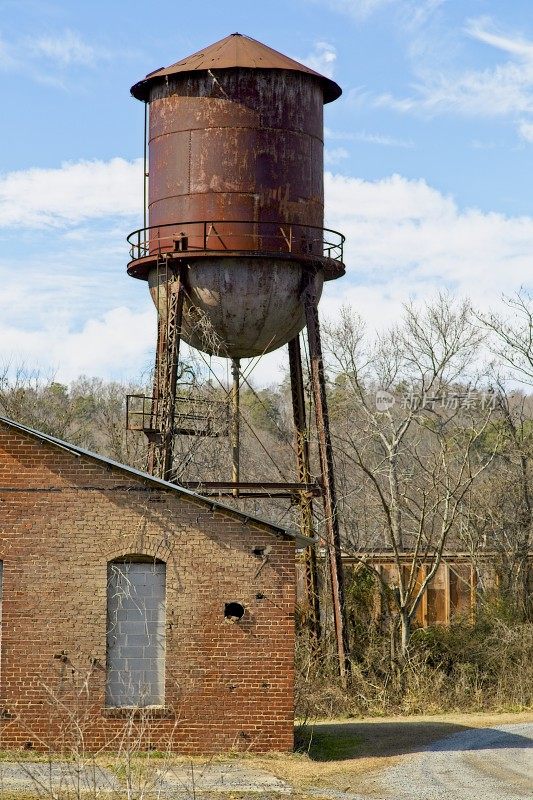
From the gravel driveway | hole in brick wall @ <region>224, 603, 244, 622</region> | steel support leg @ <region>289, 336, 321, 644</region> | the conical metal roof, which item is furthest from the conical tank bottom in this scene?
the gravel driveway

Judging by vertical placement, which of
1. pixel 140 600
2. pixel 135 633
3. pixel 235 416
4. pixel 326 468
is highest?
pixel 235 416

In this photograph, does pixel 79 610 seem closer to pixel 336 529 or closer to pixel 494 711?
pixel 336 529

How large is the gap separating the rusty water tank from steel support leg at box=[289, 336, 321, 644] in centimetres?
130

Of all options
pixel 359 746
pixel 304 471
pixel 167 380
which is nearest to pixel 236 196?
pixel 167 380

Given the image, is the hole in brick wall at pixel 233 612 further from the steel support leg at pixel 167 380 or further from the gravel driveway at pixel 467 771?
the steel support leg at pixel 167 380

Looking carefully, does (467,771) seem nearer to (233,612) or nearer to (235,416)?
(233,612)

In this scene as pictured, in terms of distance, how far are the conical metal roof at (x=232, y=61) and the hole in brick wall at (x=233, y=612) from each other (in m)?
9.63

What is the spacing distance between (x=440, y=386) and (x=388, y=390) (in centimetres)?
193

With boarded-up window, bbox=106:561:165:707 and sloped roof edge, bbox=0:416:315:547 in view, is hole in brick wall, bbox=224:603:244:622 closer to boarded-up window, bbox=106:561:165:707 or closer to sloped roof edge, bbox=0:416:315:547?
Answer: boarded-up window, bbox=106:561:165:707

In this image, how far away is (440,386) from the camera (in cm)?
3447

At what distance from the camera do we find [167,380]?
21156mm

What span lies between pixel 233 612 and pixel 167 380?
5367 millimetres

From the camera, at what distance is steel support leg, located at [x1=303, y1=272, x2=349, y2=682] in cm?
2164

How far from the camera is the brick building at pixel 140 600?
54.9ft
